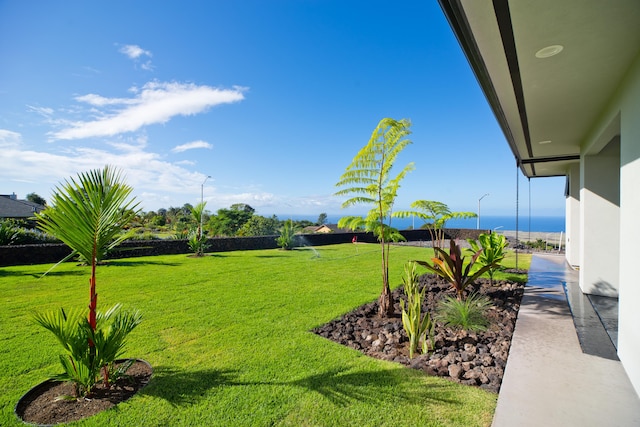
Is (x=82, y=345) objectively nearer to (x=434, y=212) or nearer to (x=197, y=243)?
(x=434, y=212)

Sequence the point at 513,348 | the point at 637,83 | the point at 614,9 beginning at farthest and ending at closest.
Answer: the point at 513,348 → the point at 637,83 → the point at 614,9

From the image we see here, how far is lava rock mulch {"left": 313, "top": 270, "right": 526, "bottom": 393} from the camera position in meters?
3.12

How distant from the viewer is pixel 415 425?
7.39 ft

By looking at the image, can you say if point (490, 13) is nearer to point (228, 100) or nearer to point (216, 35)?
point (216, 35)

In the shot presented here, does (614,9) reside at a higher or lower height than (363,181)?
higher

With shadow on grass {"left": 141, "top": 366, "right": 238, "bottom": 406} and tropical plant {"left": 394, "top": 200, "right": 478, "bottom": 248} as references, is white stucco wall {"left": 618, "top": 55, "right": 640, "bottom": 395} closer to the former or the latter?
tropical plant {"left": 394, "top": 200, "right": 478, "bottom": 248}

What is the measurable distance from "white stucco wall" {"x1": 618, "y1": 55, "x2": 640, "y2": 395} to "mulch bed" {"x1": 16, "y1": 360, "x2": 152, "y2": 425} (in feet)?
15.1

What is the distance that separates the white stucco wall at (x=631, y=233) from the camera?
2.86 meters

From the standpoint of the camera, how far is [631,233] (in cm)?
303

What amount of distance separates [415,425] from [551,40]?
359 centimetres

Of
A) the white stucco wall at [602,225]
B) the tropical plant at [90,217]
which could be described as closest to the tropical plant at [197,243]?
the tropical plant at [90,217]

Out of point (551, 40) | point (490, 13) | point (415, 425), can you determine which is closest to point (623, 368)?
point (415, 425)

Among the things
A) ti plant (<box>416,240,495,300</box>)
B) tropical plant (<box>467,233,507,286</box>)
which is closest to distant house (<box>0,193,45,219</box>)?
ti plant (<box>416,240,495,300</box>)

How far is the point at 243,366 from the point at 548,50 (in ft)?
14.9
